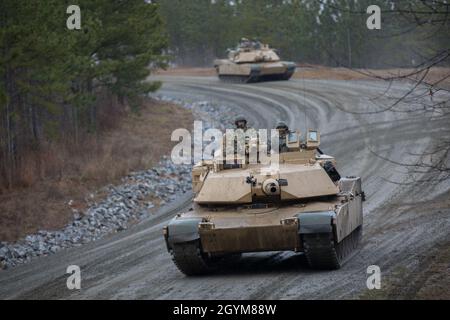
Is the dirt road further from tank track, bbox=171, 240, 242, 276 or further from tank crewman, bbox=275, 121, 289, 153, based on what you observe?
tank crewman, bbox=275, 121, 289, 153

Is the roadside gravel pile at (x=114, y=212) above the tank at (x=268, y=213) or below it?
below

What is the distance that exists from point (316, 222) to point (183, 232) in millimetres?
2007

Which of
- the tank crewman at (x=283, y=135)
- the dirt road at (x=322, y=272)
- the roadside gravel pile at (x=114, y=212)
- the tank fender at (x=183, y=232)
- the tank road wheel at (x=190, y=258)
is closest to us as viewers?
the dirt road at (x=322, y=272)

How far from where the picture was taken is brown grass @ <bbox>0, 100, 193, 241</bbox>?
874 inches

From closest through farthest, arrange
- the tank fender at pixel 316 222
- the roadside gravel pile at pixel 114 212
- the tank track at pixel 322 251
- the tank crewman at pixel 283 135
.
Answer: the tank fender at pixel 316 222, the tank track at pixel 322 251, the tank crewman at pixel 283 135, the roadside gravel pile at pixel 114 212

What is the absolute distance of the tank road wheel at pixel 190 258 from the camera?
1357 cm

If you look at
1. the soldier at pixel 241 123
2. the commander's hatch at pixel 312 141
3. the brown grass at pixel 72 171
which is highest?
the soldier at pixel 241 123

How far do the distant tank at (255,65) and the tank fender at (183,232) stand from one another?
102 feet

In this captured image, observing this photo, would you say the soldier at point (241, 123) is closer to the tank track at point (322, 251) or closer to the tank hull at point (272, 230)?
the tank hull at point (272, 230)

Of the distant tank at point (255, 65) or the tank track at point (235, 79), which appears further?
the tank track at point (235, 79)

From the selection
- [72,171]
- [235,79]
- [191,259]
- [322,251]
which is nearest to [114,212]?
[72,171]

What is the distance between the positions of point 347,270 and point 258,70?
3133cm

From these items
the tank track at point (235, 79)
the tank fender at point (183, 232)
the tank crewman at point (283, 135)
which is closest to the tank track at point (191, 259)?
the tank fender at point (183, 232)

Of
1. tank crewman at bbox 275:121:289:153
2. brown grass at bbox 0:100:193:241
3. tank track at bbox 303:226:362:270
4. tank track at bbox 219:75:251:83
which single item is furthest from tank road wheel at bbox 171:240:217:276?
tank track at bbox 219:75:251:83
